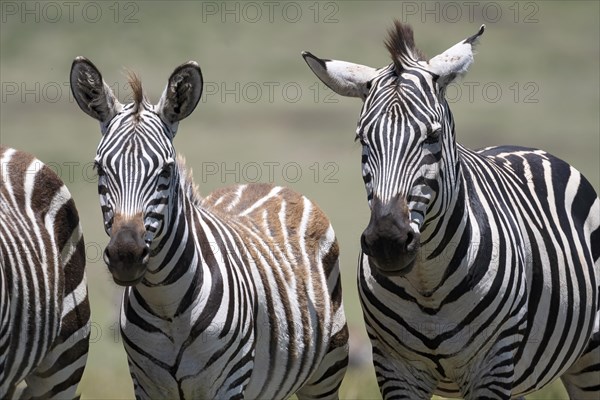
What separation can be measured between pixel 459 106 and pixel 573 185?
109ft

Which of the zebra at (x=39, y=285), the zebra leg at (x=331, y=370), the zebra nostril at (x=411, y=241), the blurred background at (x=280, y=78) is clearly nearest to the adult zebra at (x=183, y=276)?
the zebra leg at (x=331, y=370)

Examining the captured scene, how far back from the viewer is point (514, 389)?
8672mm

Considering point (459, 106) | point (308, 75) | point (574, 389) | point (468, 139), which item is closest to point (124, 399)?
point (574, 389)

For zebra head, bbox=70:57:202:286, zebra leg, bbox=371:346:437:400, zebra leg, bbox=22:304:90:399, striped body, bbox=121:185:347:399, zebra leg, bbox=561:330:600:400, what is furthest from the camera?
zebra leg, bbox=561:330:600:400

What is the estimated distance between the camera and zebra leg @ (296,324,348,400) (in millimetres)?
9555

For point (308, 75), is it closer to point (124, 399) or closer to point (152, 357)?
point (124, 399)

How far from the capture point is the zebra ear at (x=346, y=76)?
26.2 ft

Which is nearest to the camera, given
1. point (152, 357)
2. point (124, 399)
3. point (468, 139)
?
point (152, 357)

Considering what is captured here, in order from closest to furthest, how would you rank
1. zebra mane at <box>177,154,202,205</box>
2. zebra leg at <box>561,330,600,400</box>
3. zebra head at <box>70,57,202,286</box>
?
zebra head at <box>70,57,202,286</box>
zebra mane at <box>177,154,202,205</box>
zebra leg at <box>561,330,600,400</box>

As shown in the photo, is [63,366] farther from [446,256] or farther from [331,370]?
[446,256]

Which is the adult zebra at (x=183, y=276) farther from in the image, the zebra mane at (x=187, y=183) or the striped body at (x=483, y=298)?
the striped body at (x=483, y=298)

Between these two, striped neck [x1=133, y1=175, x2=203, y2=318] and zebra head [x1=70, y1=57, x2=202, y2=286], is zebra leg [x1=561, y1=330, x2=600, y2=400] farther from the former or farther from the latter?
zebra head [x1=70, y1=57, x2=202, y2=286]

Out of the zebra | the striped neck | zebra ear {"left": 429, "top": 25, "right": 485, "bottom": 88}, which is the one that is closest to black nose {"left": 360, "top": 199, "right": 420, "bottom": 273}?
zebra ear {"left": 429, "top": 25, "right": 485, "bottom": 88}

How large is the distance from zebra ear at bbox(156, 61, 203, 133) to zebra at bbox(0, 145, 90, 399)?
3.95 ft
